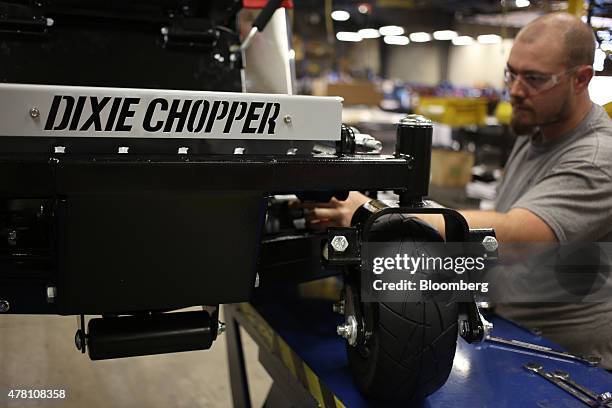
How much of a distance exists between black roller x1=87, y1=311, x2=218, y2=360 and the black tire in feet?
1.35

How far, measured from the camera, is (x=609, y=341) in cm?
191

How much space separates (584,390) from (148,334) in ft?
3.63

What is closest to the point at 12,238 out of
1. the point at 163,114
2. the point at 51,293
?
the point at 51,293

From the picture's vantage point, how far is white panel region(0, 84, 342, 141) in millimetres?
1141

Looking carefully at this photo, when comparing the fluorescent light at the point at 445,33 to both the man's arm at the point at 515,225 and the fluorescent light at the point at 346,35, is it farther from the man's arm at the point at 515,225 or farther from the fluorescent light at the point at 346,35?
the man's arm at the point at 515,225

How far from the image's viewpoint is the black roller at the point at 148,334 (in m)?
1.34

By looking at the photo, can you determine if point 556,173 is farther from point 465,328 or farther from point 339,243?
point 339,243

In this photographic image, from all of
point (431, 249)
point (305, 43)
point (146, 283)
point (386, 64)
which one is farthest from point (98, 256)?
point (386, 64)

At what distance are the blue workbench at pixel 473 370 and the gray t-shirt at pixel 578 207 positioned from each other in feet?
0.61

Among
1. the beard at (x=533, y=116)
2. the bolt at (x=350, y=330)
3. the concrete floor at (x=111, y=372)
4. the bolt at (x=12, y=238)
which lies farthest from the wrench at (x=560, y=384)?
the concrete floor at (x=111, y=372)

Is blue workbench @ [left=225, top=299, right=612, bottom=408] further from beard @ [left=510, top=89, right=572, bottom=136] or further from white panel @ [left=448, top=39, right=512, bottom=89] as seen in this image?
white panel @ [left=448, top=39, right=512, bottom=89]

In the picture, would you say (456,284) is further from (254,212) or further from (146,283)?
(146,283)

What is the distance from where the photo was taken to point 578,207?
1904mm

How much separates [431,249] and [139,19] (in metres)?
1.29
